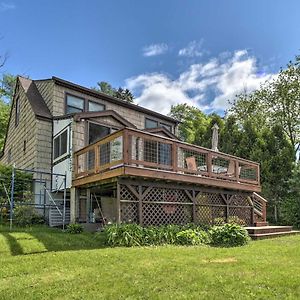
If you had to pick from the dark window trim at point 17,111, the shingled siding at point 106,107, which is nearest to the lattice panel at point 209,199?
the shingled siding at point 106,107

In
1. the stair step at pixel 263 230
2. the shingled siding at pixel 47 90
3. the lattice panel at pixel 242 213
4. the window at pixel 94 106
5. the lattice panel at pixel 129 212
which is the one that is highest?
the shingled siding at pixel 47 90

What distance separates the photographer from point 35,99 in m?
15.6

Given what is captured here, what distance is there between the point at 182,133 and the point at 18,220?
82.3 ft

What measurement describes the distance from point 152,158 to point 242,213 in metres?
4.30

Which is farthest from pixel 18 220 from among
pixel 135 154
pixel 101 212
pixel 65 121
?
pixel 135 154

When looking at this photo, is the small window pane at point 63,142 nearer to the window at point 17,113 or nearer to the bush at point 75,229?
the bush at point 75,229

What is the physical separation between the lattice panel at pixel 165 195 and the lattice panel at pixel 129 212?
50cm

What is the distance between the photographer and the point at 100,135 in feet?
47.7

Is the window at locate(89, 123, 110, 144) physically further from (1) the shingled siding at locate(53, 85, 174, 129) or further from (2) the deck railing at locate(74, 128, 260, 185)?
(1) the shingled siding at locate(53, 85, 174, 129)

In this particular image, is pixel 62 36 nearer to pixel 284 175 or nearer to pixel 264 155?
pixel 264 155

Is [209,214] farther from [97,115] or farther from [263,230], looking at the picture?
[97,115]

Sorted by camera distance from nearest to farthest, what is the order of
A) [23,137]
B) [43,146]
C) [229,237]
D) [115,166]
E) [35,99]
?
[229,237], [115,166], [43,146], [35,99], [23,137]

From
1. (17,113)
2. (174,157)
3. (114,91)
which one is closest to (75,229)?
(174,157)

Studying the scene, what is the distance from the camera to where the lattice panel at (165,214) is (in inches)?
423
